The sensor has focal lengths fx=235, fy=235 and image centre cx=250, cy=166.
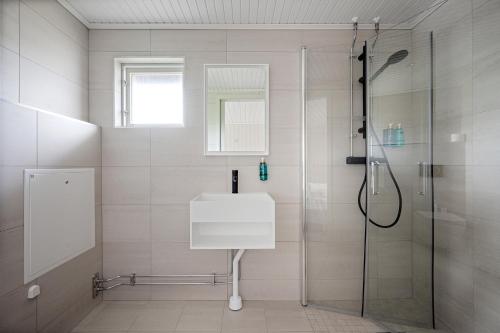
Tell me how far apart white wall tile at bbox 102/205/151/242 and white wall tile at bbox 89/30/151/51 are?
1.33 m

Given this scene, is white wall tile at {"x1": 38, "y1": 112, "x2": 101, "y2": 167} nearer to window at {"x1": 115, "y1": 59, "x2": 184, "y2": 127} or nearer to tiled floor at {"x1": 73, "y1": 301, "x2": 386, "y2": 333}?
window at {"x1": 115, "y1": 59, "x2": 184, "y2": 127}

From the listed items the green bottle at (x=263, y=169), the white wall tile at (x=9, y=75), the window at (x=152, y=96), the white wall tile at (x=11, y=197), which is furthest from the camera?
the window at (x=152, y=96)

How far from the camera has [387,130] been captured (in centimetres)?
150

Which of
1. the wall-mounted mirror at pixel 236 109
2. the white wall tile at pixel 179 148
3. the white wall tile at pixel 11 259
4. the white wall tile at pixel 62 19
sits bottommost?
the white wall tile at pixel 11 259

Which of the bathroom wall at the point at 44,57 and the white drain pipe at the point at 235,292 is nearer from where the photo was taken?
the bathroom wall at the point at 44,57

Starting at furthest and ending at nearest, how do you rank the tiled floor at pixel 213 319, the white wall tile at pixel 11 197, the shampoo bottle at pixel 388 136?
1. the tiled floor at pixel 213 319
2. the shampoo bottle at pixel 388 136
3. the white wall tile at pixel 11 197

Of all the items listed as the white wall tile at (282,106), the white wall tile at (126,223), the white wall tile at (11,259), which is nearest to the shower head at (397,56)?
the white wall tile at (282,106)

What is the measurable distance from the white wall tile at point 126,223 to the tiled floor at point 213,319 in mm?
538

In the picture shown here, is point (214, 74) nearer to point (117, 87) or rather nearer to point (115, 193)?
point (117, 87)

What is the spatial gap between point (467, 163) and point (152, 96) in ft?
7.37

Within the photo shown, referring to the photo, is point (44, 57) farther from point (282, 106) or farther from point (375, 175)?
point (375, 175)

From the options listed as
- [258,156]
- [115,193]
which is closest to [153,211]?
[115,193]

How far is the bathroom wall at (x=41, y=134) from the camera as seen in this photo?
120 cm

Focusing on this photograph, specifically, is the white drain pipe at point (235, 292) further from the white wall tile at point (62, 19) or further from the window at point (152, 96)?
the white wall tile at point (62, 19)
